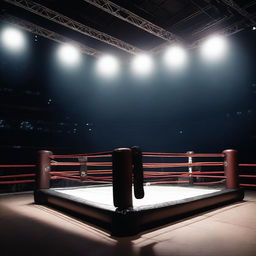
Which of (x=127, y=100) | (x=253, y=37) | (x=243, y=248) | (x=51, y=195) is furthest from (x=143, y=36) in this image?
(x=127, y=100)

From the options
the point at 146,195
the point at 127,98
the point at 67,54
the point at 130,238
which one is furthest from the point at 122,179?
the point at 127,98

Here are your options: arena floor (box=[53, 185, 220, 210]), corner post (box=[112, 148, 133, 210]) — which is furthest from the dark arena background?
arena floor (box=[53, 185, 220, 210])

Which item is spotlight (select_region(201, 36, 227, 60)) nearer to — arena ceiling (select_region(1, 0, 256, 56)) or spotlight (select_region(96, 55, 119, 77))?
arena ceiling (select_region(1, 0, 256, 56))

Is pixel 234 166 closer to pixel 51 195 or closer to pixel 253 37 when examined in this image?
pixel 51 195

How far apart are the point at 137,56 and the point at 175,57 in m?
1.47

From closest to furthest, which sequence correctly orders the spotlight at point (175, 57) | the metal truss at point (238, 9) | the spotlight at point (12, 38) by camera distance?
the metal truss at point (238, 9) < the spotlight at point (12, 38) < the spotlight at point (175, 57)

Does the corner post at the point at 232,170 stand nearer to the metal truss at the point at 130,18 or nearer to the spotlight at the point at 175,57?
the metal truss at the point at 130,18

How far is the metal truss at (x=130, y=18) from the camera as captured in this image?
5.66 m

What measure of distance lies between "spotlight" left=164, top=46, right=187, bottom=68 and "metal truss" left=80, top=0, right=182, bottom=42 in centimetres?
40

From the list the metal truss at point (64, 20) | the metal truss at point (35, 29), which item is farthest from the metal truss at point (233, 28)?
the metal truss at point (35, 29)

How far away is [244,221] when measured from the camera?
2.59m

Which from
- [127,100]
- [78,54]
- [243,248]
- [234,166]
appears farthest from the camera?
[127,100]

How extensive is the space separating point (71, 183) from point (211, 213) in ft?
23.3

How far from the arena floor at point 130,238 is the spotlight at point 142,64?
655 cm
